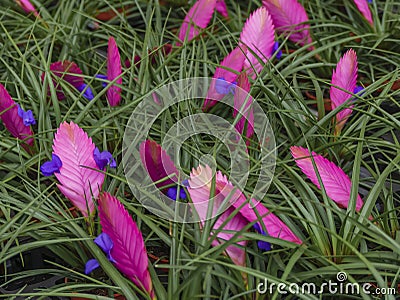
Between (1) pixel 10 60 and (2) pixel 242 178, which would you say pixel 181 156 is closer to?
(2) pixel 242 178

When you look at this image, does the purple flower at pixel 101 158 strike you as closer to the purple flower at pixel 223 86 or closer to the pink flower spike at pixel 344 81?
the purple flower at pixel 223 86

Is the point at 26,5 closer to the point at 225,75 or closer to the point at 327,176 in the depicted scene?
the point at 225,75

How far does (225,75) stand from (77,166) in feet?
1.14

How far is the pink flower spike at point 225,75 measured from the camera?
3.68 ft

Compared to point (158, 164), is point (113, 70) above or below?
above

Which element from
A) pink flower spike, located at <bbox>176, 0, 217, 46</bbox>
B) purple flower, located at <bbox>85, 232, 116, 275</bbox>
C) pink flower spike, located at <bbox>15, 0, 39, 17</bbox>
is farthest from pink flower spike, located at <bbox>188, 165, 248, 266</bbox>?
pink flower spike, located at <bbox>15, 0, 39, 17</bbox>

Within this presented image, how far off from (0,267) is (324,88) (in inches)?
28.6

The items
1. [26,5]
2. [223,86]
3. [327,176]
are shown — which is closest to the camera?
[327,176]

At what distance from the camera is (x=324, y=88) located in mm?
1321

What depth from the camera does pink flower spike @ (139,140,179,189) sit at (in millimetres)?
885

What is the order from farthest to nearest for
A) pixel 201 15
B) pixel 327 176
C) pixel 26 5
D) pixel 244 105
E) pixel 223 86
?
pixel 26 5
pixel 201 15
pixel 223 86
pixel 244 105
pixel 327 176

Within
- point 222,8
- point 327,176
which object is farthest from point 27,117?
point 222,8

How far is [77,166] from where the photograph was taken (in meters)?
0.92

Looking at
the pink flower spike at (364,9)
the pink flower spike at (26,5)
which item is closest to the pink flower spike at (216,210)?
the pink flower spike at (364,9)
